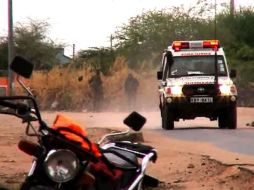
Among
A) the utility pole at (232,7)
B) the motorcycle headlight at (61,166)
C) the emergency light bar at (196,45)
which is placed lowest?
the motorcycle headlight at (61,166)

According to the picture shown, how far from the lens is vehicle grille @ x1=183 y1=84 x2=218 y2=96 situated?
20.4 metres

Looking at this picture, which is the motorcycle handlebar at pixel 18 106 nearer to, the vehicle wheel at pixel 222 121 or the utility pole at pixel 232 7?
the vehicle wheel at pixel 222 121

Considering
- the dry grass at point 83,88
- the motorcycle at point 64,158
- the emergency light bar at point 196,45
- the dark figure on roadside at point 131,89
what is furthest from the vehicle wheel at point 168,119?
the dry grass at point 83,88

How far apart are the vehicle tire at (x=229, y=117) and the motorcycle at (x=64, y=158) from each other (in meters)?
16.5

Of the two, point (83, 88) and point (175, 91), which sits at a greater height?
point (175, 91)

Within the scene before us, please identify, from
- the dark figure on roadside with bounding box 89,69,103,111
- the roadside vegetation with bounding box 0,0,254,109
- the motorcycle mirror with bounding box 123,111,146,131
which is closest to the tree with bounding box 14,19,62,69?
the roadside vegetation with bounding box 0,0,254,109

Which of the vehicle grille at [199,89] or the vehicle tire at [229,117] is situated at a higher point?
the vehicle grille at [199,89]

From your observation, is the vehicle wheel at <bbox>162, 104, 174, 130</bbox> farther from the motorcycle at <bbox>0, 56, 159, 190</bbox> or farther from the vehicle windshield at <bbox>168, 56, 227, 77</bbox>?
the motorcycle at <bbox>0, 56, 159, 190</bbox>

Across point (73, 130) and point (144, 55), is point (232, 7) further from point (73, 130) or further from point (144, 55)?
point (73, 130)

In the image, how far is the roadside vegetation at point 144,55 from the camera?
44.6 metres

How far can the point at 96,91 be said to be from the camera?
4056 centimetres

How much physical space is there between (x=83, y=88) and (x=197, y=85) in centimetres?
2507

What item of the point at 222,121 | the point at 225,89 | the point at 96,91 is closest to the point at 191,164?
the point at 225,89

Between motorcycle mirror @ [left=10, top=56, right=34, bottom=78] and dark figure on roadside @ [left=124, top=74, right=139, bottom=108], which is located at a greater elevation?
motorcycle mirror @ [left=10, top=56, right=34, bottom=78]
